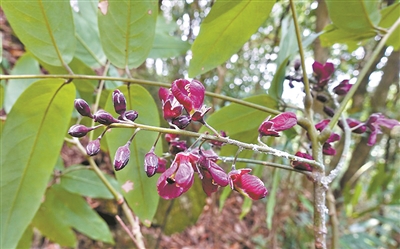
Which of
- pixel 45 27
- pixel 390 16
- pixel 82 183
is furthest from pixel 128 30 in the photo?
pixel 390 16

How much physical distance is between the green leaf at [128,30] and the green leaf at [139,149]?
0.06 meters

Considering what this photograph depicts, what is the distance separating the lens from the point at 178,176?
334 mm

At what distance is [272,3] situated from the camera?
0.55 meters

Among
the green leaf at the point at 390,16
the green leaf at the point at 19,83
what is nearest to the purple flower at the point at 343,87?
the green leaf at the point at 390,16

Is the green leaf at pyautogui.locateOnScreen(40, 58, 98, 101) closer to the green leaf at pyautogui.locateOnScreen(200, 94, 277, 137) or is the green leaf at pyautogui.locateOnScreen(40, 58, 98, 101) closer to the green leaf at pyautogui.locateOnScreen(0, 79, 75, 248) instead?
the green leaf at pyautogui.locateOnScreen(0, 79, 75, 248)

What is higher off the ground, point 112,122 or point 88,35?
point 88,35

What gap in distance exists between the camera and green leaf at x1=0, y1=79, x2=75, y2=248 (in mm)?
561

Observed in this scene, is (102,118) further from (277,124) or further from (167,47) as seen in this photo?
(167,47)

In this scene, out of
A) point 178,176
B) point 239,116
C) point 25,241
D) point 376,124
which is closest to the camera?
point 178,176

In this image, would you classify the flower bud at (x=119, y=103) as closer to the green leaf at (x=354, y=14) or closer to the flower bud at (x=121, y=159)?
the flower bud at (x=121, y=159)

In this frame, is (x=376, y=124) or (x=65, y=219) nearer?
(x=376, y=124)

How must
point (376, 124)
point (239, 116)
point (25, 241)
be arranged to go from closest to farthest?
point (376, 124)
point (239, 116)
point (25, 241)

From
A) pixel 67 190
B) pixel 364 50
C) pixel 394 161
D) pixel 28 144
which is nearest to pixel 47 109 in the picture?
pixel 28 144

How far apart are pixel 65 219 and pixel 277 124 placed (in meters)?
0.69
